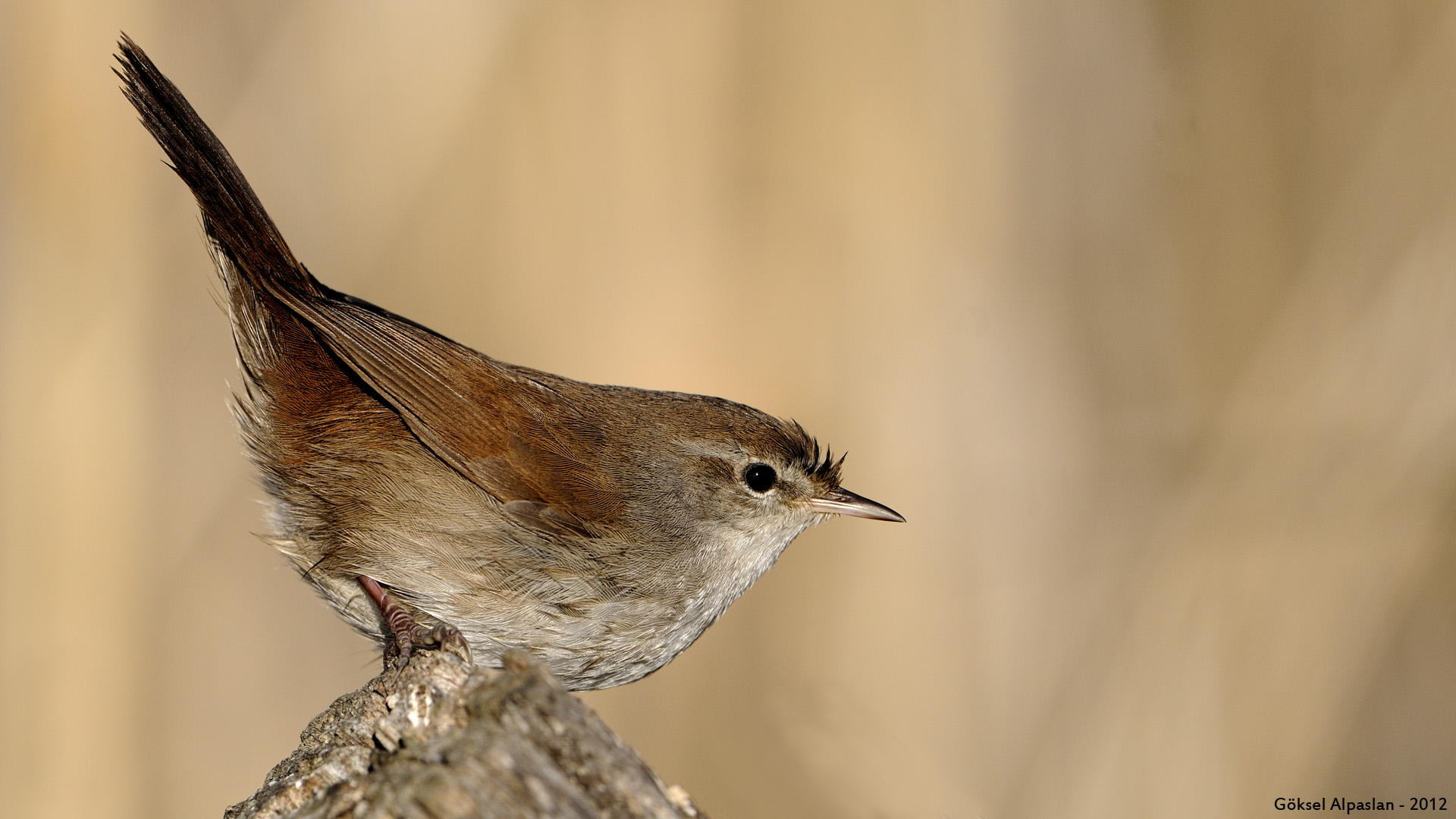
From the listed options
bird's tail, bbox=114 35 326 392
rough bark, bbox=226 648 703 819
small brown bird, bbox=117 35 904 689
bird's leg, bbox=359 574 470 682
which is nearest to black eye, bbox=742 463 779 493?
small brown bird, bbox=117 35 904 689

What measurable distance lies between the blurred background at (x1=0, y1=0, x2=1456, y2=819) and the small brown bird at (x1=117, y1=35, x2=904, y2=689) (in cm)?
123

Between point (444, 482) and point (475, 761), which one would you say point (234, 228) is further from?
point (475, 761)

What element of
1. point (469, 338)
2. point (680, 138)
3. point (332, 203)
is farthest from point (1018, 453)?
point (332, 203)

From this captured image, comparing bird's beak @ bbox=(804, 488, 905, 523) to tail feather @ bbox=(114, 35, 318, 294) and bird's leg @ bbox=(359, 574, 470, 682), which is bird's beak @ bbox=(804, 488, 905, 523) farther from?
tail feather @ bbox=(114, 35, 318, 294)

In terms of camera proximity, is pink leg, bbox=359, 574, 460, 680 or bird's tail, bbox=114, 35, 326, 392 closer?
pink leg, bbox=359, 574, 460, 680

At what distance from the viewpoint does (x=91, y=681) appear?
345 cm

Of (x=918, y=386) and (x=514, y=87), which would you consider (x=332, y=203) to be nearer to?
(x=514, y=87)

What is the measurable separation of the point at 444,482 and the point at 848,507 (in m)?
1.04

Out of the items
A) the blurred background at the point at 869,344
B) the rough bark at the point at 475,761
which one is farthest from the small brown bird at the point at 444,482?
the blurred background at the point at 869,344

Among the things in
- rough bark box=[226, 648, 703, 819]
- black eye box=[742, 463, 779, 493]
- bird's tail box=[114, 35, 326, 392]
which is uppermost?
bird's tail box=[114, 35, 326, 392]

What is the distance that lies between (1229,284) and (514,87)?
2.69 m

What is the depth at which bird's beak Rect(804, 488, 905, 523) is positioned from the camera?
8.76 ft

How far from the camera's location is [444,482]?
7.65 ft

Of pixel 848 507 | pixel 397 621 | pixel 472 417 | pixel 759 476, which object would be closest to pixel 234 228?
pixel 472 417
